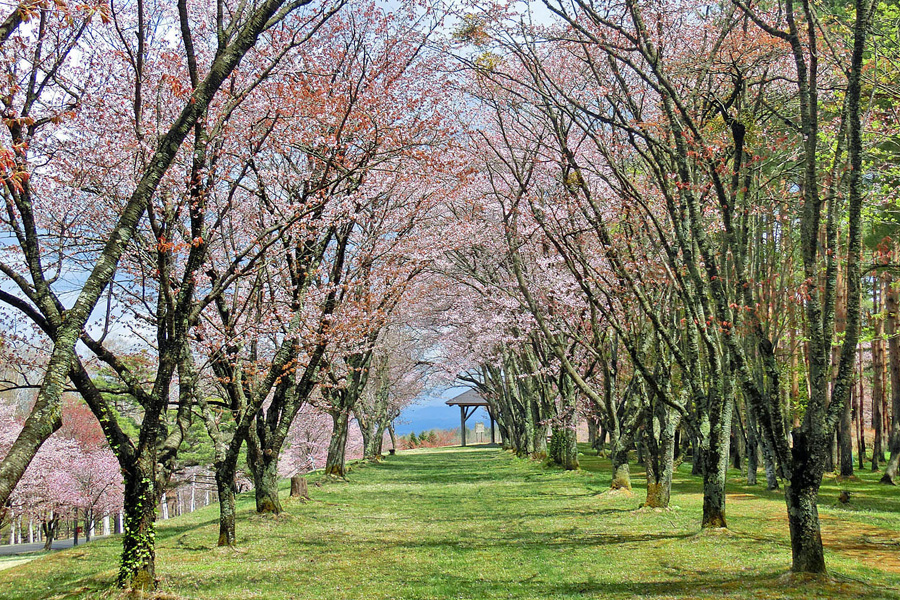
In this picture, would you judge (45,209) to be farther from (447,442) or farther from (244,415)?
(447,442)

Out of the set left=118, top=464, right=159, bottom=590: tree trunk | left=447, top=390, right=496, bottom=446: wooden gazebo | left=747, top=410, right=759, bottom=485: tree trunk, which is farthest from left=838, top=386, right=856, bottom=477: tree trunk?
left=447, top=390, right=496, bottom=446: wooden gazebo

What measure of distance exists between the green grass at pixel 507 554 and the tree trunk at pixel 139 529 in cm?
40

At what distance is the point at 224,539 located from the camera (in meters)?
8.91

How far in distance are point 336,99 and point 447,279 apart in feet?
50.2

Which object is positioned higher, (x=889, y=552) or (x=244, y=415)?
(x=244, y=415)

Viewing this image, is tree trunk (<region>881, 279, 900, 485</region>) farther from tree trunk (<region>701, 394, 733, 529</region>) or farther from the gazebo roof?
the gazebo roof

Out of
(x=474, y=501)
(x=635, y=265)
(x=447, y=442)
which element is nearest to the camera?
(x=635, y=265)

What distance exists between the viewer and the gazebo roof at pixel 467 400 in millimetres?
49688

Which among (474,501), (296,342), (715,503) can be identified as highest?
(296,342)

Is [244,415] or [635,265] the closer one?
[244,415]

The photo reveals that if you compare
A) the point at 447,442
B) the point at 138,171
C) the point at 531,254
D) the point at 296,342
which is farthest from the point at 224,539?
the point at 447,442

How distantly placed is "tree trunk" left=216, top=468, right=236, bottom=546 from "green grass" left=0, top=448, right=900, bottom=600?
10.4 inches

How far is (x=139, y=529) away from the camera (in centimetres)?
630

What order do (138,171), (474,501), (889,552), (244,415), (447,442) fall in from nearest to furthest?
(889,552)
(138,171)
(244,415)
(474,501)
(447,442)
